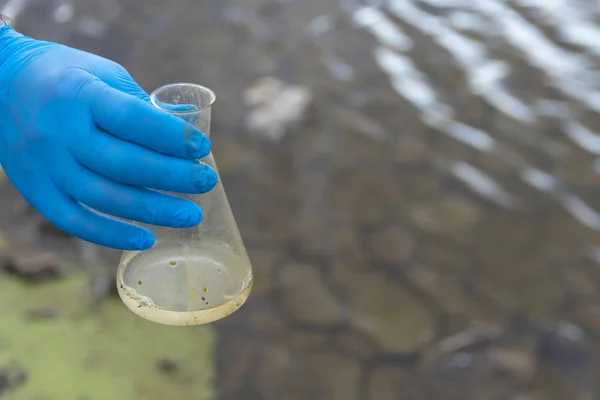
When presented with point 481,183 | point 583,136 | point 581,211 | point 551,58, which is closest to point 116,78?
point 481,183

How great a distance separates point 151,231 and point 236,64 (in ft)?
3.49

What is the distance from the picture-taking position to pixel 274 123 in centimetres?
165

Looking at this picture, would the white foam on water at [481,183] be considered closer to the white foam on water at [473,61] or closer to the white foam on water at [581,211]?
the white foam on water at [581,211]

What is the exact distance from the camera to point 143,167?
77 centimetres

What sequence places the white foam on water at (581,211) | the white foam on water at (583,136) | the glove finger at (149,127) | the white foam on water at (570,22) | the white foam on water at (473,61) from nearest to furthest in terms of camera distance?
1. the glove finger at (149,127)
2. the white foam on water at (581,211)
3. the white foam on water at (583,136)
4. the white foam on water at (473,61)
5. the white foam on water at (570,22)

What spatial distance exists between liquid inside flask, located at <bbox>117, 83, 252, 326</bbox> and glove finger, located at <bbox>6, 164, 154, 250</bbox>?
0.17 feet

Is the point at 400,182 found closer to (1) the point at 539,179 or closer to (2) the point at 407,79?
(1) the point at 539,179

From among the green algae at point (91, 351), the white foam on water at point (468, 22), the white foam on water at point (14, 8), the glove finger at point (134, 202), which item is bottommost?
the green algae at point (91, 351)

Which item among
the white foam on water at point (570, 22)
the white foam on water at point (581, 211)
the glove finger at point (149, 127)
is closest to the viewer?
the glove finger at point (149, 127)

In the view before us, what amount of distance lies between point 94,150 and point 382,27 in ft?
4.42

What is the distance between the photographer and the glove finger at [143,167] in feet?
2.52

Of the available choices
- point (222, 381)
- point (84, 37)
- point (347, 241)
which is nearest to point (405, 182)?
point (347, 241)

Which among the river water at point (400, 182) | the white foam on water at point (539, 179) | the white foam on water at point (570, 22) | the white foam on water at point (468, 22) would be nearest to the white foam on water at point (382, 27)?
the river water at point (400, 182)

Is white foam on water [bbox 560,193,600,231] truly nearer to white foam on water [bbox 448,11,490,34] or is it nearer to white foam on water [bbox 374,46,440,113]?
white foam on water [bbox 374,46,440,113]
